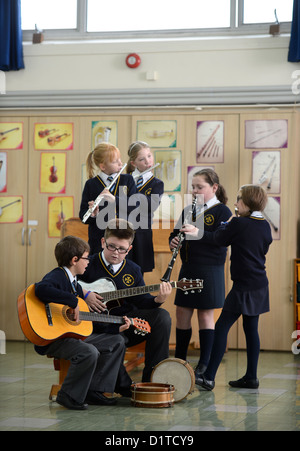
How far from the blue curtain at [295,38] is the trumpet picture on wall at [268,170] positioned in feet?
2.79

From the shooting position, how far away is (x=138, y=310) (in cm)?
402

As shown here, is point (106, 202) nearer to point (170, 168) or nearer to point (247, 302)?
point (247, 302)

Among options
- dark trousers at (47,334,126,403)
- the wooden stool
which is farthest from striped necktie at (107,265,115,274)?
the wooden stool

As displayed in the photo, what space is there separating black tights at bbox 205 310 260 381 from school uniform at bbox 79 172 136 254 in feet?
3.01

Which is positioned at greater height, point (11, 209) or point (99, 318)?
point (11, 209)

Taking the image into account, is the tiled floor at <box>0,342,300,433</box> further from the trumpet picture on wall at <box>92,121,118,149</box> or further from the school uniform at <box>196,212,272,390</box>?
A: the trumpet picture on wall at <box>92,121,118,149</box>

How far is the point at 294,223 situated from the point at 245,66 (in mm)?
1510

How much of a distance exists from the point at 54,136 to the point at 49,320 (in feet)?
11.0

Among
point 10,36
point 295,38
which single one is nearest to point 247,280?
point 295,38

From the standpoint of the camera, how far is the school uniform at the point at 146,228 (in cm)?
461

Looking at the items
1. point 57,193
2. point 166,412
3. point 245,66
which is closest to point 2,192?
point 57,193

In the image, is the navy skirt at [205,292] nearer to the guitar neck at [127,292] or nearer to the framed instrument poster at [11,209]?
the guitar neck at [127,292]

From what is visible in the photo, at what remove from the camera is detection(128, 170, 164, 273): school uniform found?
4.61 metres
